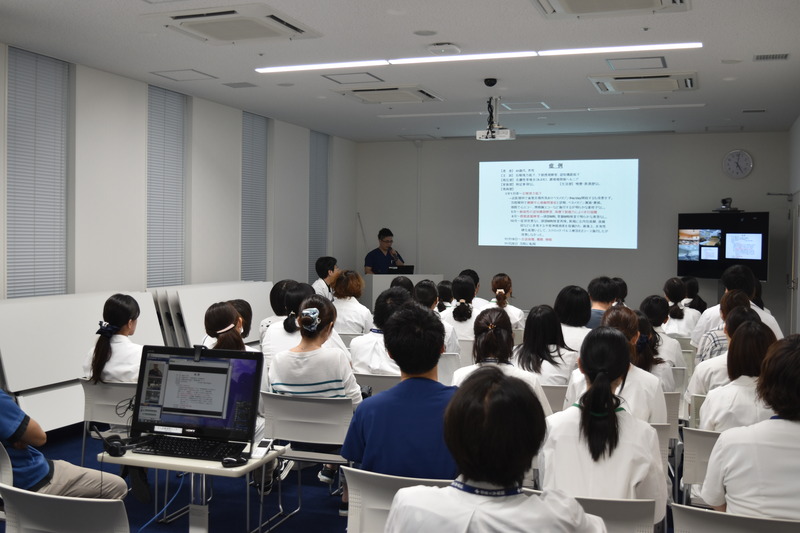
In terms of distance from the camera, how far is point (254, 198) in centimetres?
972

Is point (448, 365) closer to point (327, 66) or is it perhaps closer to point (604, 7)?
point (604, 7)

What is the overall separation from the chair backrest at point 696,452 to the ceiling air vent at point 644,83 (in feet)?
16.0

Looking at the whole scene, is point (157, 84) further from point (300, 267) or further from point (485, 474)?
point (485, 474)

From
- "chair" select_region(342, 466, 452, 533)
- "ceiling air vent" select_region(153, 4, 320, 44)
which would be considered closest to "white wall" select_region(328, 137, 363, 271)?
"ceiling air vent" select_region(153, 4, 320, 44)

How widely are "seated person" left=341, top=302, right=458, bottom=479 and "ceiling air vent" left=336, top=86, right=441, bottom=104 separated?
5.59 meters

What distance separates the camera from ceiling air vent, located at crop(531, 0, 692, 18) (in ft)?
15.9

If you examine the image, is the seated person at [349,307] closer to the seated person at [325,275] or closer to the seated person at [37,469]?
the seated person at [325,275]

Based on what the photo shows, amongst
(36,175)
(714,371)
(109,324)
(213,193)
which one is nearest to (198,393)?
(109,324)

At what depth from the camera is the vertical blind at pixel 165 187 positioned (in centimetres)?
780

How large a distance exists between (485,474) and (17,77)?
618 centimetres

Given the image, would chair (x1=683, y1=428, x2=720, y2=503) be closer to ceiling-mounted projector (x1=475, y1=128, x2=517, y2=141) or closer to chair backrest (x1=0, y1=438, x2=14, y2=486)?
chair backrest (x1=0, y1=438, x2=14, y2=486)

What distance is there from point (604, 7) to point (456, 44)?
1416 mm

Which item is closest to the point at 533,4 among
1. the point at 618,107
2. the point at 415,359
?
the point at 415,359

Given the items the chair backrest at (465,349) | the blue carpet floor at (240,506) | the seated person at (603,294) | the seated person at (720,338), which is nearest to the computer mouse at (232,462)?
the blue carpet floor at (240,506)
